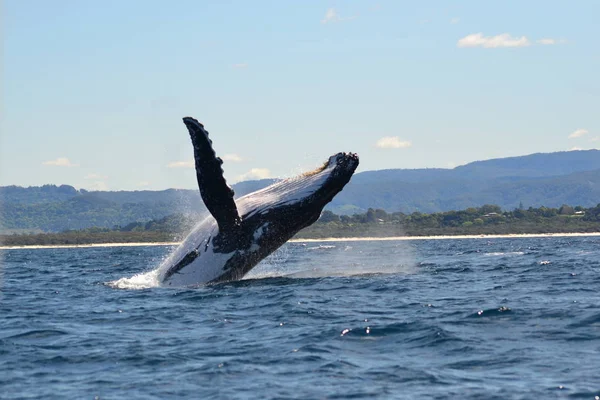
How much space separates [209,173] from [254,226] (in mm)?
1884

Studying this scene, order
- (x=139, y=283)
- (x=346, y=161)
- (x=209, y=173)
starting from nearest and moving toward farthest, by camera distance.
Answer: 1. (x=209, y=173)
2. (x=346, y=161)
3. (x=139, y=283)

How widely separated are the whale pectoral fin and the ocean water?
4.70 feet

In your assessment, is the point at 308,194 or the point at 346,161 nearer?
the point at 346,161

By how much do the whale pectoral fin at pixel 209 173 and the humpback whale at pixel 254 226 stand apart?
41 centimetres

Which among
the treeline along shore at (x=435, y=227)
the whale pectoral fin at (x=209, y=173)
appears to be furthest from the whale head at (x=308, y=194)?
the treeline along shore at (x=435, y=227)

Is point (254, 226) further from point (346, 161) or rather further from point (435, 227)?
point (435, 227)

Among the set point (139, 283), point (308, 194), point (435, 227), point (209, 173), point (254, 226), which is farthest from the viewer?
point (435, 227)

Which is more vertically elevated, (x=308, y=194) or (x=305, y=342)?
(x=308, y=194)

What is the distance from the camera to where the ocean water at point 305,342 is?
767cm

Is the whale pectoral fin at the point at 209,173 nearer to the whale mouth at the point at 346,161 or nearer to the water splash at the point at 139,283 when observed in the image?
the whale mouth at the point at 346,161

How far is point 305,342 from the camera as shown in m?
9.56

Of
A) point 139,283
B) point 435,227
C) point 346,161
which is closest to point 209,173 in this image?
point 346,161

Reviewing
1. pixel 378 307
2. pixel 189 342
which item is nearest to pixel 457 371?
pixel 189 342

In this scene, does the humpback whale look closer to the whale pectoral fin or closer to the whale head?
the whale head
